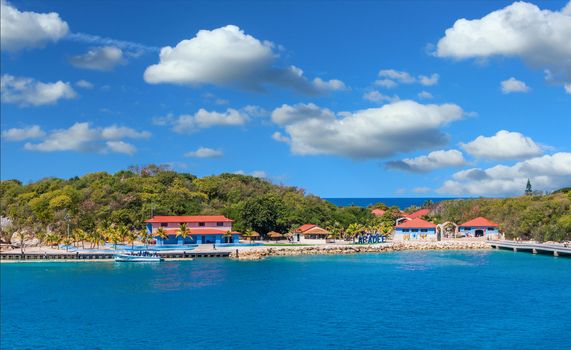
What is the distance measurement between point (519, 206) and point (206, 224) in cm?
6248

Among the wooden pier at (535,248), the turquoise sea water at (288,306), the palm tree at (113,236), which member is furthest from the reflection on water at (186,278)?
the wooden pier at (535,248)

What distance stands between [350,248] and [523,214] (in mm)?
35681

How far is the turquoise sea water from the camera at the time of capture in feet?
119

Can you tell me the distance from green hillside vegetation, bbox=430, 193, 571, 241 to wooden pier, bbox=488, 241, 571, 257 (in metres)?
6.19

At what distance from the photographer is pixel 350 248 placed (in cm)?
8881

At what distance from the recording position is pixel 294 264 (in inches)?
2849

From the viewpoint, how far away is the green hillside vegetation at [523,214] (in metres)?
92.4

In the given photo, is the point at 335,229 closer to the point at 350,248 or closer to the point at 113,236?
the point at 350,248

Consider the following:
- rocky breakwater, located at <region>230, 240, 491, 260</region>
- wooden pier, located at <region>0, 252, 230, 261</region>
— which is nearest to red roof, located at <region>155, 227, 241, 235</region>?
rocky breakwater, located at <region>230, 240, 491, 260</region>

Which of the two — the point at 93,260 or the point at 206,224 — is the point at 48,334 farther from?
the point at 206,224

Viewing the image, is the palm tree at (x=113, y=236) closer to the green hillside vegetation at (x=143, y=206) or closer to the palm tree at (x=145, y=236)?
the green hillside vegetation at (x=143, y=206)

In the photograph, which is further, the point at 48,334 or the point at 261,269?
the point at 261,269

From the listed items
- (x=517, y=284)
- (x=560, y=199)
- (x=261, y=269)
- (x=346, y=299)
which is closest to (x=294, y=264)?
(x=261, y=269)

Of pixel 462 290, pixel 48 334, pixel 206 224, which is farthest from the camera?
pixel 206 224
